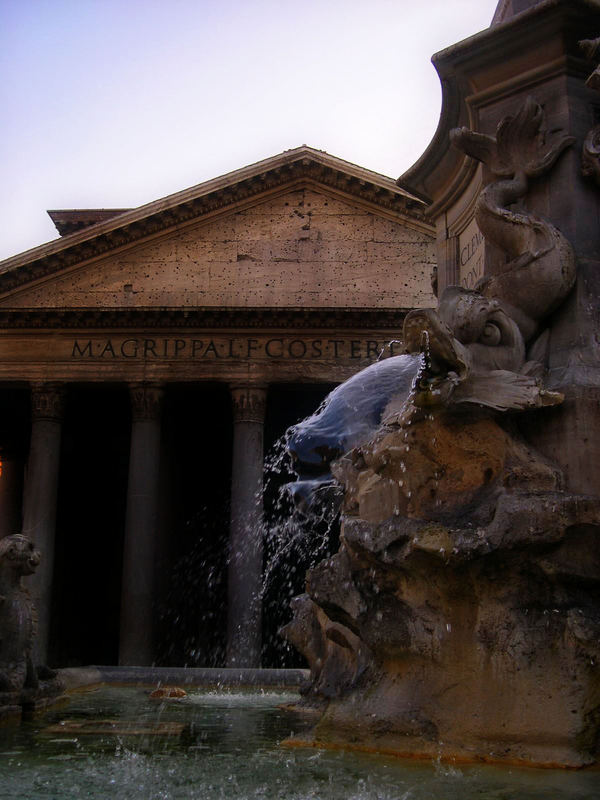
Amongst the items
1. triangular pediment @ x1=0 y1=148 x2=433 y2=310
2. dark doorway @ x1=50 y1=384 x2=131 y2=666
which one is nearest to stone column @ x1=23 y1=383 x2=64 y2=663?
triangular pediment @ x1=0 y1=148 x2=433 y2=310

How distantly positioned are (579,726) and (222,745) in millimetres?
1356

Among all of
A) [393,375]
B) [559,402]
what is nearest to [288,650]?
[393,375]

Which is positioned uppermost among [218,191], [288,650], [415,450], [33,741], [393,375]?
[218,191]

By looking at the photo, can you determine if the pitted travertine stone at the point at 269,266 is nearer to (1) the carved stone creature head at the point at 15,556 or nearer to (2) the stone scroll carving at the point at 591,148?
(1) the carved stone creature head at the point at 15,556

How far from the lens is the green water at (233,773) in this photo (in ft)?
8.70

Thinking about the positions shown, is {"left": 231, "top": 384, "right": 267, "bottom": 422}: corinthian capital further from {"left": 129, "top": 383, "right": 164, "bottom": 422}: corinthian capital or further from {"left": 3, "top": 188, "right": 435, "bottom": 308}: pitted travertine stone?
{"left": 3, "top": 188, "right": 435, "bottom": 308}: pitted travertine stone

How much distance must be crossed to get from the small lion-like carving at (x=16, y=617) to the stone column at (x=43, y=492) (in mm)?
13358

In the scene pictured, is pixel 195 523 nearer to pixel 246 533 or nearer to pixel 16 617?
pixel 246 533

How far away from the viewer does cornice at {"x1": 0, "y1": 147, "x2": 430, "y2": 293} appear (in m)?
20.4

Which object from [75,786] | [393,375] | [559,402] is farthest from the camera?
[393,375]

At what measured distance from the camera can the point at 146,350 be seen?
19.6 metres

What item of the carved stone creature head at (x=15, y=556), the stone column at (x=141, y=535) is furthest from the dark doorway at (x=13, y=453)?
the carved stone creature head at (x=15, y=556)

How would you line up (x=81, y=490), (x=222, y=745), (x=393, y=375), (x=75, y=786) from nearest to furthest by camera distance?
(x=75, y=786)
(x=222, y=745)
(x=393, y=375)
(x=81, y=490)

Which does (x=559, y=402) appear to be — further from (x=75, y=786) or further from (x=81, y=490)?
(x=81, y=490)
